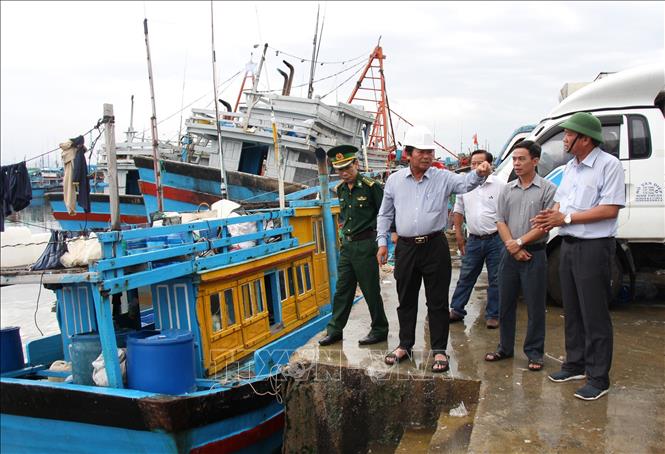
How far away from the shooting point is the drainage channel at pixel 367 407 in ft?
14.1

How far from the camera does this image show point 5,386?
5113 mm

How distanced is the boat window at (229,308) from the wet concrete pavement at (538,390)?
1.20m

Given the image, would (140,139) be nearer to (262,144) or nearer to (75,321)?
(262,144)

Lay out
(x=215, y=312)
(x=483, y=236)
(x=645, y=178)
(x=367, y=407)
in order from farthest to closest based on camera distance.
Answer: (x=645, y=178) < (x=215, y=312) < (x=483, y=236) < (x=367, y=407)

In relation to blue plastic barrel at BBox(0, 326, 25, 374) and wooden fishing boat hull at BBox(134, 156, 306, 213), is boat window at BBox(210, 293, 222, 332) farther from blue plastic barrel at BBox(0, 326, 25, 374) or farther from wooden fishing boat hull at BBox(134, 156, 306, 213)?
wooden fishing boat hull at BBox(134, 156, 306, 213)

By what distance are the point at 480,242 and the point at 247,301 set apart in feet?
8.51

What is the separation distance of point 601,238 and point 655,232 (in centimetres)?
280

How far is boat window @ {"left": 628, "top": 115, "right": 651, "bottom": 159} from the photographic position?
241 inches

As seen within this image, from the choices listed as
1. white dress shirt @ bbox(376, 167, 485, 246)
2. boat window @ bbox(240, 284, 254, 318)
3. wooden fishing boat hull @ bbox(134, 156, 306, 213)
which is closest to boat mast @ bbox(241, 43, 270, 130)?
wooden fishing boat hull @ bbox(134, 156, 306, 213)

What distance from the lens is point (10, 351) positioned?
5.98 meters

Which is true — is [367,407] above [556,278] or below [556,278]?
below

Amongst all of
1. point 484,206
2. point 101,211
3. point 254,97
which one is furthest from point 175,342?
point 101,211

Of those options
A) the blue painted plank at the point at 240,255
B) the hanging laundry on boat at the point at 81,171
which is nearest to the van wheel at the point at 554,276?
the blue painted plank at the point at 240,255

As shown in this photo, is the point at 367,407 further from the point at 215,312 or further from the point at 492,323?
the point at 215,312
